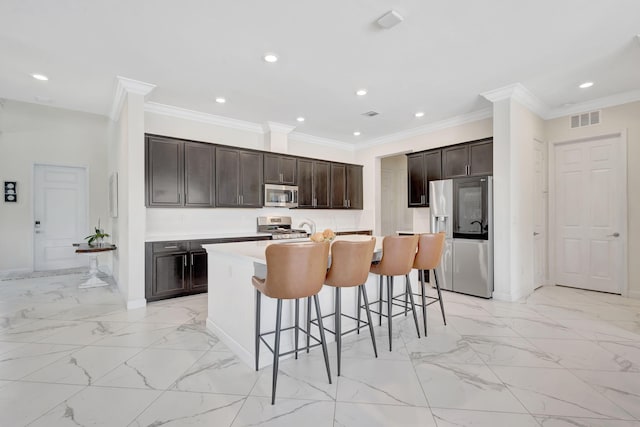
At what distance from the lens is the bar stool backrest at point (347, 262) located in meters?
2.27

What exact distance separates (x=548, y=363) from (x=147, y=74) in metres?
4.78

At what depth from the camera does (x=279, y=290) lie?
78.3 inches

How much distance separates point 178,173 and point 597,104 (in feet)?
19.8

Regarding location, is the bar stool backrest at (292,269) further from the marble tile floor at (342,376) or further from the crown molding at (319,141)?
the crown molding at (319,141)

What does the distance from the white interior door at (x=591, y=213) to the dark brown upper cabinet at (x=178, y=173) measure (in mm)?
5455

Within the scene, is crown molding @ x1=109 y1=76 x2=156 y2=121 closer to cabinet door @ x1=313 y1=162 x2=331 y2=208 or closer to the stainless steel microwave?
the stainless steel microwave

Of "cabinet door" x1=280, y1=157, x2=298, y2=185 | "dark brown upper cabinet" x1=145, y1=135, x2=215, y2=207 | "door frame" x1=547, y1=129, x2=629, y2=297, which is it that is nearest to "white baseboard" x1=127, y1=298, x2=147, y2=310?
"dark brown upper cabinet" x1=145, y1=135, x2=215, y2=207

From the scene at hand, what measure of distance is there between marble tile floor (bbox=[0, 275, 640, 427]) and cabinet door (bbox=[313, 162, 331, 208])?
10.7 feet

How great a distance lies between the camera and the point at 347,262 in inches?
89.9

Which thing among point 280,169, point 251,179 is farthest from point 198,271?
point 280,169

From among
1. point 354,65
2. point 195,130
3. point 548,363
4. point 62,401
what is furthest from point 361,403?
point 195,130

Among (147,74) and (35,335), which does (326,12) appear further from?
(35,335)

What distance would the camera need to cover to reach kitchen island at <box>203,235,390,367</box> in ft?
7.80

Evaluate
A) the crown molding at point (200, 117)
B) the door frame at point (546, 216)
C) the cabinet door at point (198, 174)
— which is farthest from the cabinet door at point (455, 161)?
the cabinet door at point (198, 174)
